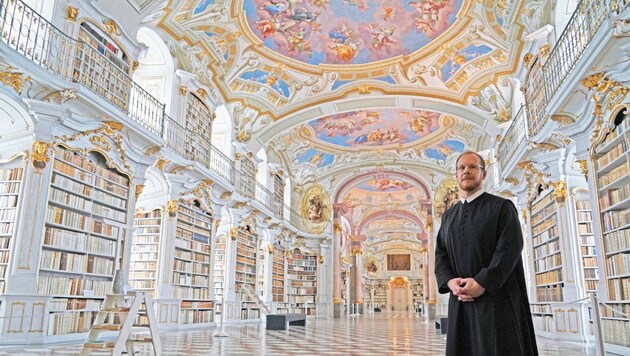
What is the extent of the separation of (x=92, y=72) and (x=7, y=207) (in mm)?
2486

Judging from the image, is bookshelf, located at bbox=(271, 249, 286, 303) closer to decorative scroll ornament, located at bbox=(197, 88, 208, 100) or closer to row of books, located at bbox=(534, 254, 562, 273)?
decorative scroll ornament, located at bbox=(197, 88, 208, 100)

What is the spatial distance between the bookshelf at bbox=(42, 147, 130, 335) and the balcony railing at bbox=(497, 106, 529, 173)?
321 inches

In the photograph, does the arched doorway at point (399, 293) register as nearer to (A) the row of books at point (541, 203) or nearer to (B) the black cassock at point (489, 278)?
(A) the row of books at point (541, 203)

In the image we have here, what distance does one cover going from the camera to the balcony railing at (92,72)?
6453mm

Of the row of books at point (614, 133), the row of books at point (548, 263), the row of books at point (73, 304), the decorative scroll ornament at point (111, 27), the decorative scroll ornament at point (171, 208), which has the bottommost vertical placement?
the row of books at point (73, 304)

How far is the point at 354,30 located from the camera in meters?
→ 12.5

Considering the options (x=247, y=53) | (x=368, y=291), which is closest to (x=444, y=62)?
(x=247, y=53)

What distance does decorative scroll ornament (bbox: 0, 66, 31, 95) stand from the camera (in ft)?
19.4

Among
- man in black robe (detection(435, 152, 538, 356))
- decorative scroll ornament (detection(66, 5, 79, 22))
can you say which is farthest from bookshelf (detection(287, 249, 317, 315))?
man in black robe (detection(435, 152, 538, 356))

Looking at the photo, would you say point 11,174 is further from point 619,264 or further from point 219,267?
point 619,264

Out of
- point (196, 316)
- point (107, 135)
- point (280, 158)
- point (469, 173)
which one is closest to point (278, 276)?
point (280, 158)

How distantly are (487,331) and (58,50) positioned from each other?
7022 mm

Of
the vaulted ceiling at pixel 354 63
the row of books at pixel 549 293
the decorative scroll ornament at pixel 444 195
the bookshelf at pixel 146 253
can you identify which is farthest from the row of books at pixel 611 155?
the decorative scroll ornament at pixel 444 195

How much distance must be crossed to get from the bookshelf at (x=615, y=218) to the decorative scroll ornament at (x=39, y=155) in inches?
301
